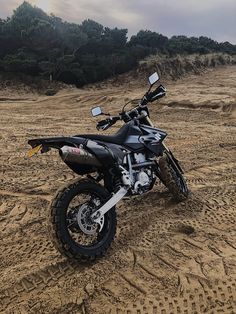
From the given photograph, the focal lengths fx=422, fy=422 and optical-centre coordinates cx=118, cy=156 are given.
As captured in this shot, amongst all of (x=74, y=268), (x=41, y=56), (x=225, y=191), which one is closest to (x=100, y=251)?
(x=74, y=268)

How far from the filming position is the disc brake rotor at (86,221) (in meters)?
3.38

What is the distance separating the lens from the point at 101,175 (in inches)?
153

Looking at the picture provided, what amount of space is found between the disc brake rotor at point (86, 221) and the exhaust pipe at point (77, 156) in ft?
1.20

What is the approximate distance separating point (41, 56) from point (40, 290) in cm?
1879

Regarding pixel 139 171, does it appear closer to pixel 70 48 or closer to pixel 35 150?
pixel 35 150

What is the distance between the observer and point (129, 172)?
398cm

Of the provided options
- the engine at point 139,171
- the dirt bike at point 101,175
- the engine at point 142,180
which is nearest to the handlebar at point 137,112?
the dirt bike at point 101,175

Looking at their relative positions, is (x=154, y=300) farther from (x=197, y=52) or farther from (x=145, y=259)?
(x=197, y=52)

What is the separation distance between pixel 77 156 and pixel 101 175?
522 mm

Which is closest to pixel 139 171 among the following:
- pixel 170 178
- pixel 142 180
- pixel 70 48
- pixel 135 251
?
pixel 142 180

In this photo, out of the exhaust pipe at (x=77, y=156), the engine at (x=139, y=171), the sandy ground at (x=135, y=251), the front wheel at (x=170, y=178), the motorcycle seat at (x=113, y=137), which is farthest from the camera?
the front wheel at (x=170, y=178)

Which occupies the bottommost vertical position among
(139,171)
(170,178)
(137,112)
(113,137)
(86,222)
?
(170,178)

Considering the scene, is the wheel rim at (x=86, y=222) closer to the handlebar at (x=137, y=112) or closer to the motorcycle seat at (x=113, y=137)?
the motorcycle seat at (x=113, y=137)

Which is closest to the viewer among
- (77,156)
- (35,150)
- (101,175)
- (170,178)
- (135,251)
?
(35,150)
